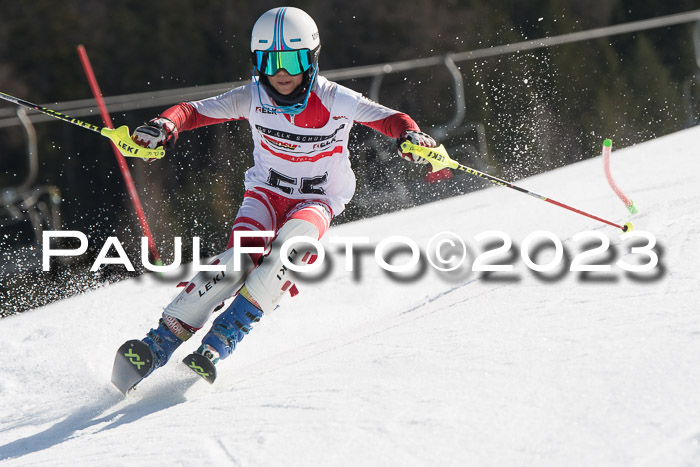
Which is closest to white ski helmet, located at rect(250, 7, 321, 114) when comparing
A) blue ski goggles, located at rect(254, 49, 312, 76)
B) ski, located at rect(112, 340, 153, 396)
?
blue ski goggles, located at rect(254, 49, 312, 76)

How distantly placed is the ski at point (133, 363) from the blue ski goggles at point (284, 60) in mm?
1142

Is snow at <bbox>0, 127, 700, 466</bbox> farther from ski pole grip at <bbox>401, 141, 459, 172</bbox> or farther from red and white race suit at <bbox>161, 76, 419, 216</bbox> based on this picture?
red and white race suit at <bbox>161, 76, 419, 216</bbox>

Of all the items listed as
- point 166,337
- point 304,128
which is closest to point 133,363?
point 166,337

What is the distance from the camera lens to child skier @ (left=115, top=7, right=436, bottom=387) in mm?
2910

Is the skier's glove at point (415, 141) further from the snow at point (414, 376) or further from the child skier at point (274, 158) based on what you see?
the snow at point (414, 376)

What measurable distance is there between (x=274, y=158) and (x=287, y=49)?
491 mm

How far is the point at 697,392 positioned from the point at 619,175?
12.8ft

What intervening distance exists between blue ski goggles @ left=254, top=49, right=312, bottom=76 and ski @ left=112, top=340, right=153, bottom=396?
1.14 meters

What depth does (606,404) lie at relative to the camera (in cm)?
178

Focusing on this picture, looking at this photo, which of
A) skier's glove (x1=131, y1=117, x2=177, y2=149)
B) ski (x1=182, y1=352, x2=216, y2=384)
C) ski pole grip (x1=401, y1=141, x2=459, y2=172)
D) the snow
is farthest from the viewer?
ski pole grip (x1=401, y1=141, x2=459, y2=172)

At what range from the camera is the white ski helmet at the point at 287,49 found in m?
2.97

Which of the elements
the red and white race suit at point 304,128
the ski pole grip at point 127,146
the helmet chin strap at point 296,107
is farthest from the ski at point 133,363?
the helmet chin strap at point 296,107

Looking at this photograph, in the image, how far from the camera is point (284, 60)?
9.83 ft

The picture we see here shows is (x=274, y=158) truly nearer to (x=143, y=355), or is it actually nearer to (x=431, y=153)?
(x=431, y=153)
